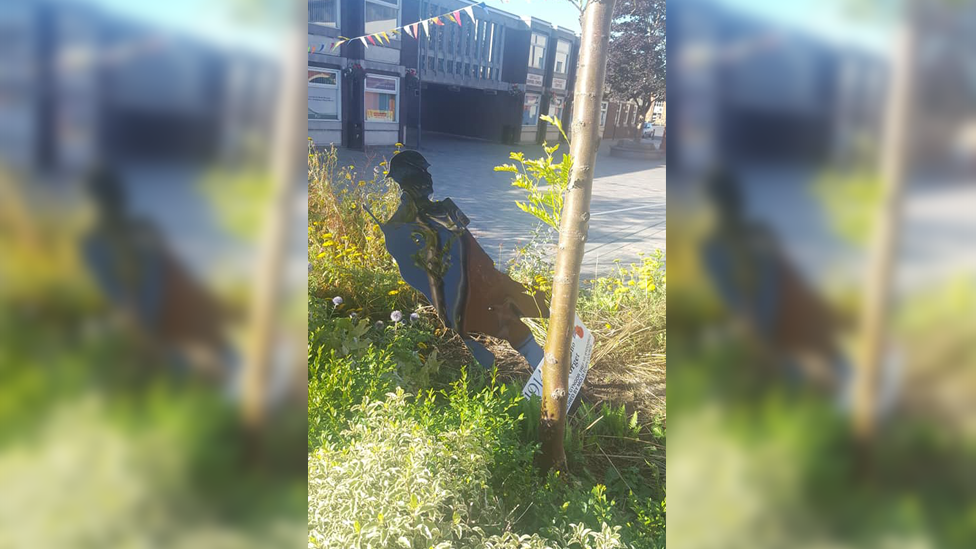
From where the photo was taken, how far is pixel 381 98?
7.62ft

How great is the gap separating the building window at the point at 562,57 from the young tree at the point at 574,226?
0.28 metres

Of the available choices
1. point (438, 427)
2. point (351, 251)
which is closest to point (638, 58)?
point (438, 427)

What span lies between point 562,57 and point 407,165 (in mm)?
702

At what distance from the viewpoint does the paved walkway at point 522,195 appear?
202 cm
